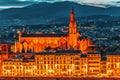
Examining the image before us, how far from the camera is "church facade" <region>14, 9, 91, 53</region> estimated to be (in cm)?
10312

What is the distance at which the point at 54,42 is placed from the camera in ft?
355

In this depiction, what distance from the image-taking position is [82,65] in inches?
3447

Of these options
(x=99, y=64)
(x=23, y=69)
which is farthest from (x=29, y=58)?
(x=99, y=64)

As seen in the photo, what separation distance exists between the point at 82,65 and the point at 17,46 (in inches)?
741

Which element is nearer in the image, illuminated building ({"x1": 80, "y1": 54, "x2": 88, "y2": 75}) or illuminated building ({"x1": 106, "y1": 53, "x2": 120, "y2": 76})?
A: illuminated building ({"x1": 106, "y1": 53, "x2": 120, "y2": 76})

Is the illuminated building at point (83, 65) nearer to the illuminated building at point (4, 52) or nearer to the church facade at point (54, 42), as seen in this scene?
the illuminated building at point (4, 52)

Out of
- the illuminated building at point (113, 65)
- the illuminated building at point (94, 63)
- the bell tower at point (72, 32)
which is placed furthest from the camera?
the bell tower at point (72, 32)

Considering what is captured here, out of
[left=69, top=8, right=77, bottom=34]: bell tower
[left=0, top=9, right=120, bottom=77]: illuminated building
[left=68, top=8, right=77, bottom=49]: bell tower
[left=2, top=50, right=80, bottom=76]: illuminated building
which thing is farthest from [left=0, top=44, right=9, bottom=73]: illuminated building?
[left=69, top=8, right=77, bottom=34]: bell tower

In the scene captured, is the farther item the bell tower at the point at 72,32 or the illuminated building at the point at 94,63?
the bell tower at the point at 72,32

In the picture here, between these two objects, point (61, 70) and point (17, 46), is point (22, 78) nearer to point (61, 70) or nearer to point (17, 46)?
point (61, 70)

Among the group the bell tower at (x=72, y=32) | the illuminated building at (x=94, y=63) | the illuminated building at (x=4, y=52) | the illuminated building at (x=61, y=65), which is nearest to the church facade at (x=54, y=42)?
the bell tower at (x=72, y=32)

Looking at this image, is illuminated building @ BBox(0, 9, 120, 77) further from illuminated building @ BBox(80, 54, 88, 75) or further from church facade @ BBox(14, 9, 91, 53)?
church facade @ BBox(14, 9, 91, 53)

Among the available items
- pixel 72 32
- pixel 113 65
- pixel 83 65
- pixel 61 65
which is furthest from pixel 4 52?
pixel 113 65

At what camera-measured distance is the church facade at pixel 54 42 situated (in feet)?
338
